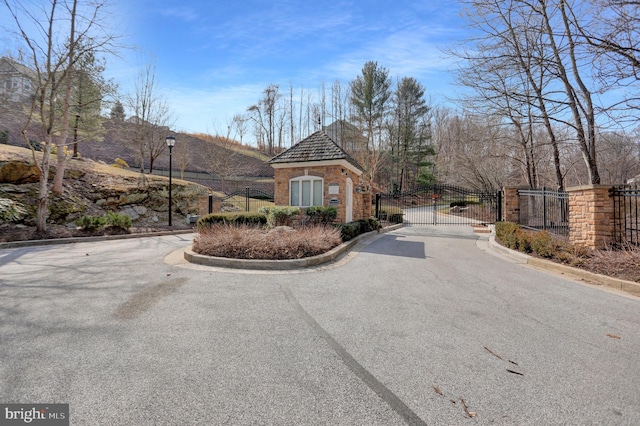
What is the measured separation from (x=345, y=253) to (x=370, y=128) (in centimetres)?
2573

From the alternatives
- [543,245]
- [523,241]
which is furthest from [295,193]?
[543,245]

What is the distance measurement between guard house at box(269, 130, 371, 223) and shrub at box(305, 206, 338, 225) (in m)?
0.52

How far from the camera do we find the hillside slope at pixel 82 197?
37.2ft

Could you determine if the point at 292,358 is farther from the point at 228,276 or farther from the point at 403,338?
the point at 228,276

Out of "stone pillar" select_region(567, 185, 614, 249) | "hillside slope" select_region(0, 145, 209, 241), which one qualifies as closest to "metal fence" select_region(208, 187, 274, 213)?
"hillside slope" select_region(0, 145, 209, 241)

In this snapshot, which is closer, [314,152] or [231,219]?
[231,219]

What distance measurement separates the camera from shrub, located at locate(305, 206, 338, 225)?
11.1 m

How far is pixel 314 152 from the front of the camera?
40.1ft

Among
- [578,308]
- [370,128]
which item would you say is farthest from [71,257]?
[370,128]

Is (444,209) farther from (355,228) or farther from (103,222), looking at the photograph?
(103,222)

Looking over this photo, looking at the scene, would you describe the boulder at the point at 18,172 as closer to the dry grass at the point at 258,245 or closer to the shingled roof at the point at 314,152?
the shingled roof at the point at 314,152

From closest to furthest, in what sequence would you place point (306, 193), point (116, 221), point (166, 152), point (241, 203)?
point (116, 221) → point (306, 193) → point (241, 203) → point (166, 152)

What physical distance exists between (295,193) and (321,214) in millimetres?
1817

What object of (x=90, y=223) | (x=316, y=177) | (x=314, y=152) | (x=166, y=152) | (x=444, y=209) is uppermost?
(x=166, y=152)
